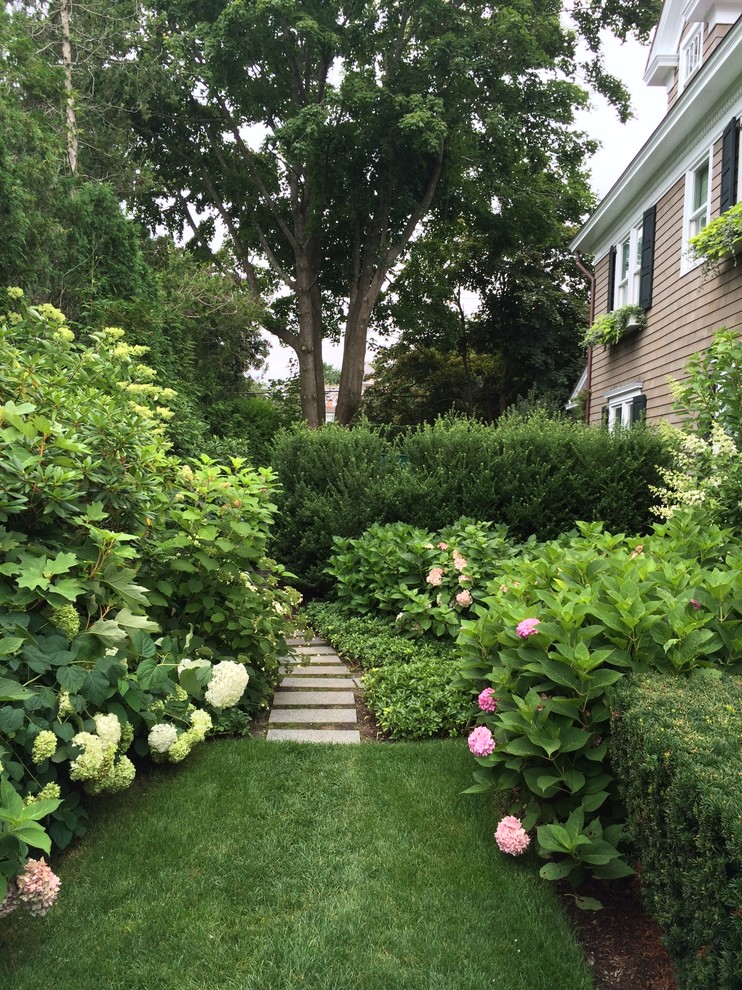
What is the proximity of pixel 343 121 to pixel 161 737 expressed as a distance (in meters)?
16.1

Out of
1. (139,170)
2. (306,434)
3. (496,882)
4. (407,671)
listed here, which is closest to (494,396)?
(139,170)

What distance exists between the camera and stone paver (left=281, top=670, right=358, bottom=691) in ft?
14.6

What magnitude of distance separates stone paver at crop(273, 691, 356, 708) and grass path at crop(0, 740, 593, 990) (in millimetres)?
969

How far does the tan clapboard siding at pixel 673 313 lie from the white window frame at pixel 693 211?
0.40 ft

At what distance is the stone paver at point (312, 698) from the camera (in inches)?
162

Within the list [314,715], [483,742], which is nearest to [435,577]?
[314,715]

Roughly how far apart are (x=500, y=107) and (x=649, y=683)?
54.8 ft

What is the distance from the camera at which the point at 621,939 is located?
213cm

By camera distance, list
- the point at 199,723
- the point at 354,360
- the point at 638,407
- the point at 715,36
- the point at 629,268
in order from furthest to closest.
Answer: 1. the point at 354,360
2. the point at 629,268
3. the point at 638,407
4. the point at 715,36
5. the point at 199,723

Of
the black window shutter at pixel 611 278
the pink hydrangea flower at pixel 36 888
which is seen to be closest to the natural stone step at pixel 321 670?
the pink hydrangea flower at pixel 36 888

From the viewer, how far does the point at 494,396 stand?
86.3 feet

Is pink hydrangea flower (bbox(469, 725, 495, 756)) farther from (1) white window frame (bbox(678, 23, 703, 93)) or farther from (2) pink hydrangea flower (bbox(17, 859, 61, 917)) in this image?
(1) white window frame (bbox(678, 23, 703, 93))

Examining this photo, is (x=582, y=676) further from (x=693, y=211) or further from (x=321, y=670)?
(x=693, y=211)

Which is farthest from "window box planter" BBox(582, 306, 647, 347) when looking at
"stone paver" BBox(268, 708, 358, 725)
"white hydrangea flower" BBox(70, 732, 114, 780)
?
"white hydrangea flower" BBox(70, 732, 114, 780)
